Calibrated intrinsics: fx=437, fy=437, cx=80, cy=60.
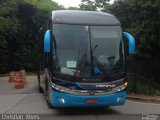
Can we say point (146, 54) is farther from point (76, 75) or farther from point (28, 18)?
point (28, 18)

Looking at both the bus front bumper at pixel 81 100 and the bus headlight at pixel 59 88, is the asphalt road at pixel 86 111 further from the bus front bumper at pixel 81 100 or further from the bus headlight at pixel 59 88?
the bus headlight at pixel 59 88

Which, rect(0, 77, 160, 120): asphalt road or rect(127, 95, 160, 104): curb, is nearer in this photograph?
rect(0, 77, 160, 120): asphalt road

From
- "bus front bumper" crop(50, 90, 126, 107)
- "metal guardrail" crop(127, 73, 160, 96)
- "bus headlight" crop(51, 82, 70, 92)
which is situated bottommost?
"metal guardrail" crop(127, 73, 160, 96)

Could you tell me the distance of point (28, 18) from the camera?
210ft

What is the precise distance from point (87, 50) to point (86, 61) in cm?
40

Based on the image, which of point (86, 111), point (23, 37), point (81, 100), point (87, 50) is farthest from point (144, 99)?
point (23, 37)

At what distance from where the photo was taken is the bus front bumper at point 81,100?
1401 centimetres

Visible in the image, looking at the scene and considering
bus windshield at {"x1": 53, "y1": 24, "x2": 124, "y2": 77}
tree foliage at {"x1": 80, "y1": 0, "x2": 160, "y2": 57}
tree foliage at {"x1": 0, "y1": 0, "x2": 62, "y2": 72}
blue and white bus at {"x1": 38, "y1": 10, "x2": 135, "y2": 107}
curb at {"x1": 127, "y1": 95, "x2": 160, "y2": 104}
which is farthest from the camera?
tree foliage at {"x1": 0, "y1": 0, "x2": 62, "y2": 72}

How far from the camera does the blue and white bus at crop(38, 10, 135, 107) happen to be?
14.1m

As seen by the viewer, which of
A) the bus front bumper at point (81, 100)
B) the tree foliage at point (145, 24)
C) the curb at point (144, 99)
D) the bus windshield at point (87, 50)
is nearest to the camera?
the bus front bumper at point (81, 100)

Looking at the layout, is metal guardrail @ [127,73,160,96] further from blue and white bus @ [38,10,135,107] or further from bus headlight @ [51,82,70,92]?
bus headlight @ [51,82,70,92]

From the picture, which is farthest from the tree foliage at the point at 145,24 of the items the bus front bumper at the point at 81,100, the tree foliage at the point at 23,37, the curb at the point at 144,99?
the tree foliage at the point at 23,37

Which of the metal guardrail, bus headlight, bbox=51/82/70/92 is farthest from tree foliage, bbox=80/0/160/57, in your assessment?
bus headlight, bbox=51/82/70/92

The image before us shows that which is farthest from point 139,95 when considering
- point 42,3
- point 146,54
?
point 42,3
